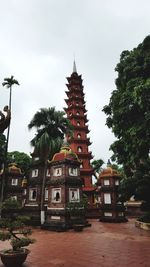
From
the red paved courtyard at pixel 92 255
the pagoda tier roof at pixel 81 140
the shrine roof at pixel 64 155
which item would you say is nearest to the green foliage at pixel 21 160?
the pagoda tier roof at pixel 81 140

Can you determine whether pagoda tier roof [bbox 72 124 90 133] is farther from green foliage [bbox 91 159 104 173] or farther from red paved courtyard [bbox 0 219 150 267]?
red paved courtyard [bbox 0 219 150 267]

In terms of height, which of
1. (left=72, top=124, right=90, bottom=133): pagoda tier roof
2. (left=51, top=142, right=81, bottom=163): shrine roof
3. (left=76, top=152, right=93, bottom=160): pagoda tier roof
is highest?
(left=72, top=124, right=90, bottom=133): pagoda tier roof

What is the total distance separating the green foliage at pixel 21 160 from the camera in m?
43.1

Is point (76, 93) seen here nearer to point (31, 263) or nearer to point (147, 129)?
point (147, 129)

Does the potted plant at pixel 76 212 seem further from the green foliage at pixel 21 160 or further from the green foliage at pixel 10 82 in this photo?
the green foliage at pixel 21 160

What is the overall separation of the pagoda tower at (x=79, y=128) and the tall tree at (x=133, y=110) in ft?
48.6

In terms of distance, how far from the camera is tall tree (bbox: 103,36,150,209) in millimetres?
14109

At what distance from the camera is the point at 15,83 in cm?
1872

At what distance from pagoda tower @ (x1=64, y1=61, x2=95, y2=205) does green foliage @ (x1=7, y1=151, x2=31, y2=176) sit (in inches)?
502

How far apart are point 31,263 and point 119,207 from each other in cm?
1985

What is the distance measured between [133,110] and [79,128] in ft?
67.9

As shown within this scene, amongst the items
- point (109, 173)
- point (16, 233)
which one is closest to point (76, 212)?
point (109, 173)

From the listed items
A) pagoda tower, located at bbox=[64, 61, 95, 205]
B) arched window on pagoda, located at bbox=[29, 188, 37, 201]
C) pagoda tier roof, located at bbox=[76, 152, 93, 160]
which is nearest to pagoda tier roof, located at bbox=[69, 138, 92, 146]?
pagoda tower, located at bbox=[64, 61, 95, 205]

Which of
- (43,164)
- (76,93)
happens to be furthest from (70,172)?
(76,93)
